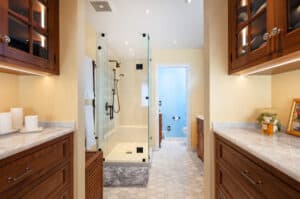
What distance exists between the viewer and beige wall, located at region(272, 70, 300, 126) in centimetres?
156

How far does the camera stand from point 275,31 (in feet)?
3.69

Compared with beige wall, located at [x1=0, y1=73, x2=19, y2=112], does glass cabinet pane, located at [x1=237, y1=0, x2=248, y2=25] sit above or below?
above

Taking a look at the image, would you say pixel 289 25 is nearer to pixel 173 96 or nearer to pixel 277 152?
pixel 277 152

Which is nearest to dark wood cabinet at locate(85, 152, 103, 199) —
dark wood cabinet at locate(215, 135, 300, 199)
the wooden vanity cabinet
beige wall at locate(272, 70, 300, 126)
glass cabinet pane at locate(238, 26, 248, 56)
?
the wooden vanity cabinet

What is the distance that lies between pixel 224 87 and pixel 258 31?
58 cm

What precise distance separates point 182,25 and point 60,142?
106 inches

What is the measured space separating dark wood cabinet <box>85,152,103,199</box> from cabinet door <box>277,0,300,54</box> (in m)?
1.88

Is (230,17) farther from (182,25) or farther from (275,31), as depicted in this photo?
(182,25)

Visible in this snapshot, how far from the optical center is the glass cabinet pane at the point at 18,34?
122cm

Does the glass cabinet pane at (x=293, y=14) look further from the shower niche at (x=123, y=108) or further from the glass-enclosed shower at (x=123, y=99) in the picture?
the glass-enclosed shower at (x=123, y=99)

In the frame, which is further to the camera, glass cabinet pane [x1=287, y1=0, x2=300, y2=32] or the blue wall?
the blue wall

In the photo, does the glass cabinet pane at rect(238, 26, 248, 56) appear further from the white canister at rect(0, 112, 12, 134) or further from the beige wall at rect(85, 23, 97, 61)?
the beige wall at rect(85, 23, 97, 61)

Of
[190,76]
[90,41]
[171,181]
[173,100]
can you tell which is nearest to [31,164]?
[171,181]

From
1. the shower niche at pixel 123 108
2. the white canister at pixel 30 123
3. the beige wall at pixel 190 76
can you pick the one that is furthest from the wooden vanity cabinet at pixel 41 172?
the beige wall at pixel 190 76
